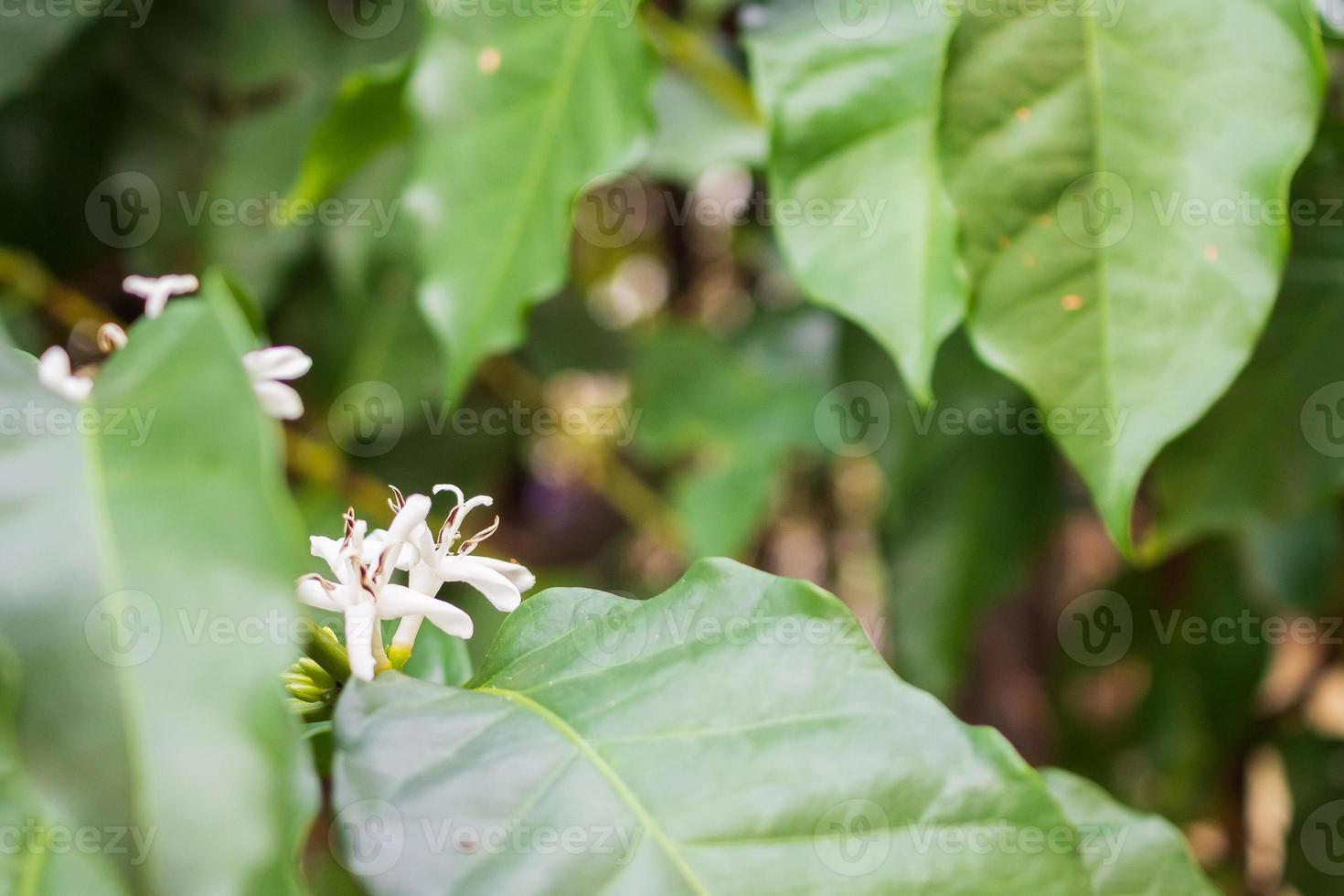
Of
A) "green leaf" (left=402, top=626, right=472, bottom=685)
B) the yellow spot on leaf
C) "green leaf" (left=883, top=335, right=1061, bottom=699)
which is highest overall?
the yellow spot on leaf

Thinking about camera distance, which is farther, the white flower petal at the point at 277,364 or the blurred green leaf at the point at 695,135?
the blurred green leaf at the point at 695,135

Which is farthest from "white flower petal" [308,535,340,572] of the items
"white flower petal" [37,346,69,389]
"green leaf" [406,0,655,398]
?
"green leaf" [406,0,655,398]

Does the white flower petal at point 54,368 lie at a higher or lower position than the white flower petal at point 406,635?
higher

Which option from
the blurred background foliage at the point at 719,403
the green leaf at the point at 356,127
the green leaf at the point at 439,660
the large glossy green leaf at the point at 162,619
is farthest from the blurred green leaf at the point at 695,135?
the large glossy green leaf at the point at 162,619

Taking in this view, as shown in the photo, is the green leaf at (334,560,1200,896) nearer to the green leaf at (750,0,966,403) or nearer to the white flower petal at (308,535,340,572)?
the white flower petal at (308,535,340,572)

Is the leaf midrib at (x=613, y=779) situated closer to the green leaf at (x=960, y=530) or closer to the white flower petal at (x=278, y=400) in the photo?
the white flower petal at (x=278, y=400)

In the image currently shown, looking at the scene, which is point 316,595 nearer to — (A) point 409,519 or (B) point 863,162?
(A) point 409,519
